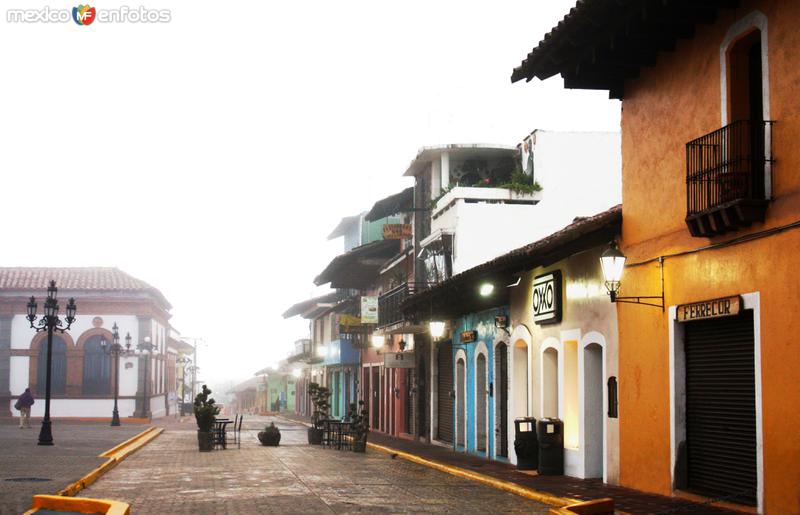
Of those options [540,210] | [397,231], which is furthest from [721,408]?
[397,231]

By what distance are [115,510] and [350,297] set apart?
122 ft

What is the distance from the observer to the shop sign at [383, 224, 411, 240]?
33.9 metres

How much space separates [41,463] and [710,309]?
1357cm

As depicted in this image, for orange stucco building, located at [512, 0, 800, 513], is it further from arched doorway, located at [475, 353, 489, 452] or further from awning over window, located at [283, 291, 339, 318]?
awning over window, located at [283, 291, 339, 318]

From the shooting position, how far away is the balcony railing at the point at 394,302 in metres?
31.1

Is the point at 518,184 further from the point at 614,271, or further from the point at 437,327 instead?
the point at 614,271

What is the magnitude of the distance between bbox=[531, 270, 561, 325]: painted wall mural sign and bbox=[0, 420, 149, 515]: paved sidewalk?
874 cm

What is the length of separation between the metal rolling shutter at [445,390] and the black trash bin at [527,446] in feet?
26.9

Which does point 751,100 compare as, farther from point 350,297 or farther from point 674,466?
point 350,297

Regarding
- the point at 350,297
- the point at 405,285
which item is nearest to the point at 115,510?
the point at 405,285

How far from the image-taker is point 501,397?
2333 centimetres

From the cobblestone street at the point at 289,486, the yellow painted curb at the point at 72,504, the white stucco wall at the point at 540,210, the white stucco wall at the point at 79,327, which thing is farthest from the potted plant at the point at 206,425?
the white stucco wall at the point at 79,327

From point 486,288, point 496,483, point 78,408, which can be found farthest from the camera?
point 78,408

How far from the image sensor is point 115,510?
38.8 feet
